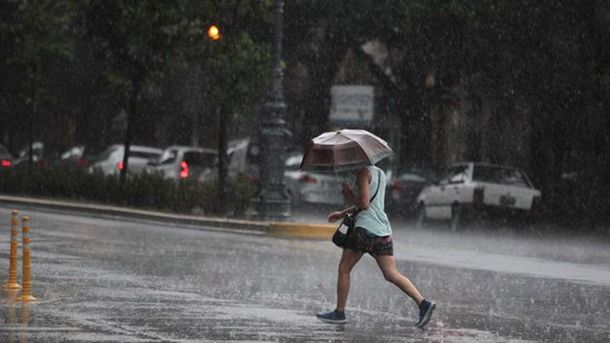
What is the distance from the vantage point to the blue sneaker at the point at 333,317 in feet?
41.5

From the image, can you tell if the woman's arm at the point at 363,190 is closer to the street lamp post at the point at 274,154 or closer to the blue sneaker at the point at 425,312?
the blue sneaker at the point at 425,312

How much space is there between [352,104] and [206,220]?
781 centimetres

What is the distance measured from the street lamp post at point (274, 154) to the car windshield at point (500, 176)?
18.6ft

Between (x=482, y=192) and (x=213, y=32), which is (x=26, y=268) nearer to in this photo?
(x=213, y=32)

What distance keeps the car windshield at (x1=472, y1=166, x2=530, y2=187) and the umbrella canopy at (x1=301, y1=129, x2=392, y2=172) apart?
2009 centimetres

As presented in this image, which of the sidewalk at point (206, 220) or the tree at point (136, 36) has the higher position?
the tree at point (136, 36)

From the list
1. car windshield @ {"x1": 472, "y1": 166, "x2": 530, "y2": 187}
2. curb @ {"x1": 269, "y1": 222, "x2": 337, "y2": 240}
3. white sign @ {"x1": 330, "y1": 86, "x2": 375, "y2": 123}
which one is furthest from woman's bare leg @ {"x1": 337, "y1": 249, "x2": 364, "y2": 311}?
white sign @ {"x1": 330, "y1": 86, "x2": 375, "y2": 123}

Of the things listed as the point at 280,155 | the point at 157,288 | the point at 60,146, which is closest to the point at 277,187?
the point at 280,155

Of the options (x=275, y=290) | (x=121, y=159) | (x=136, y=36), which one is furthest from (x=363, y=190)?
(x=121, y=159)

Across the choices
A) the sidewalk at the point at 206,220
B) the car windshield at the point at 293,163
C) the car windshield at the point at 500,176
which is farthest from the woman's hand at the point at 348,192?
the car windshield at the point at 293,163

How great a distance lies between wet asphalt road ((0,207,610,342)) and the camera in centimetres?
1192

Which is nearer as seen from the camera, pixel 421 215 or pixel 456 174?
pixel 456 174

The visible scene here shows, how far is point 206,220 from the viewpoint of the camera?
2920cm

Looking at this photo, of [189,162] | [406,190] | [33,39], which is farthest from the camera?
[33,39]
